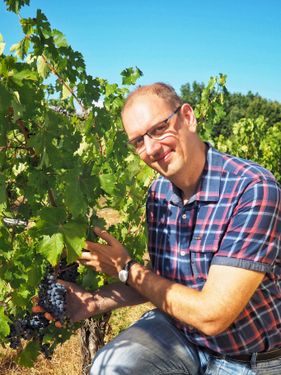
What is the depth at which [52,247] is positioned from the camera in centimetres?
178

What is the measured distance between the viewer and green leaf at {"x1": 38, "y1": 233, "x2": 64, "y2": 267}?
69.7 inches

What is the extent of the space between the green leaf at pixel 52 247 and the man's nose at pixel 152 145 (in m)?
0.59

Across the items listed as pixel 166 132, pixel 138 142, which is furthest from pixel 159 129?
pixel 138 142

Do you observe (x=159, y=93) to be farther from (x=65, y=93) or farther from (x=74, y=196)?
(x=65, y=93)

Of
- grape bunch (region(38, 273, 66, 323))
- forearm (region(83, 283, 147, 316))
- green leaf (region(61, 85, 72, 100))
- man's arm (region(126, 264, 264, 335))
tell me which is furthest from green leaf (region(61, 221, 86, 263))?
green leaf (region(61, 85, 72, 100))

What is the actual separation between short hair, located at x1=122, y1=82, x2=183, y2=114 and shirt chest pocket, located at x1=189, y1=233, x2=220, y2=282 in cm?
63

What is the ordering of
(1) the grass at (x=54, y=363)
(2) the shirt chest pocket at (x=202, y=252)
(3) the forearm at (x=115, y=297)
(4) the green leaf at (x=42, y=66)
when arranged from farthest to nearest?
(1) the grass at (x=54, y=363), (3) the forearm at (x=115, y=297), (4) the green leaf at (x=42, y=66), (2) the shirt chest pocket at (x=202, y=252)

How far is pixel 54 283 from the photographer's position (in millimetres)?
2039

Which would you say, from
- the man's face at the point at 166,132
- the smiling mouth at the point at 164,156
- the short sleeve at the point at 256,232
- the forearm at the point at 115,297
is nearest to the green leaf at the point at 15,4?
the man's face at the point at 166,132

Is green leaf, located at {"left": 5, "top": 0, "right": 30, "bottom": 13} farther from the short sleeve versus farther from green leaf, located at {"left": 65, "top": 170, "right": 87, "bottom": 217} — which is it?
the short sleeve

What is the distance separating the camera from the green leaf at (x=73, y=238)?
178 centimetres

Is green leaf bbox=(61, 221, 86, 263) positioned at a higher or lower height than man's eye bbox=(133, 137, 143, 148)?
lower

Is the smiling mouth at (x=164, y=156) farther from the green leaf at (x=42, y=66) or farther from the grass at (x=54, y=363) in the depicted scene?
the grass at (x=54, y=363)

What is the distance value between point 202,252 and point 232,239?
0.21 meters
